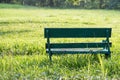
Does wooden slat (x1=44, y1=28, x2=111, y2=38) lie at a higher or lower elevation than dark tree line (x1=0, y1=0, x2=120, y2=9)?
higher

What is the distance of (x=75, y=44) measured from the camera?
8.71 m

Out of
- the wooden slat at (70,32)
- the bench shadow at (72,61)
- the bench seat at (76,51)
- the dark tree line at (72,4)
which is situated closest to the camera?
the bench shadow at (72,61)

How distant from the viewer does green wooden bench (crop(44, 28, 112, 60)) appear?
28.0 ft

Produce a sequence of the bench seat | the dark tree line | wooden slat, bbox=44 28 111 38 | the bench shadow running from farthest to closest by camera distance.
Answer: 1. the dark tree line
2. wooden slat, bbox=44 28 111 38
3. the bench seat
4. the bench shadow

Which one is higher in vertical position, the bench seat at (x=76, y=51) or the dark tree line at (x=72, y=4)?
the bench seat at (x=76, y=51)

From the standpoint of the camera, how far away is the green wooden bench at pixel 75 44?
852 cm

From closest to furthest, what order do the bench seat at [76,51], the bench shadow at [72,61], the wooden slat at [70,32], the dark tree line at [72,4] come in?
the bench shadow at [72,61]
the bench seat at [76,51]
the wooden slat at [70,32]
the dark tree line at [72,4]

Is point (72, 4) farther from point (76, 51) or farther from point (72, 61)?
point (72, 61)

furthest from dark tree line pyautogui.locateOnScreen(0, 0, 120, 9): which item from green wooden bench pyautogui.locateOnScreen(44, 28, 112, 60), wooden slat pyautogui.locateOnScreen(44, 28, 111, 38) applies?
wooden slat pyautogui.locateOnScreen(44, 28, 111, 38)

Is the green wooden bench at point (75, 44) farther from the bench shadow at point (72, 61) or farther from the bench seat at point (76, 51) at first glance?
the bench shadow at point (72, 61)

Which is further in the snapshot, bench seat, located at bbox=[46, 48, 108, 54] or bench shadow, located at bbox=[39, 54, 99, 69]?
bench seat, located at bbox=[46, 48, 108, 54]

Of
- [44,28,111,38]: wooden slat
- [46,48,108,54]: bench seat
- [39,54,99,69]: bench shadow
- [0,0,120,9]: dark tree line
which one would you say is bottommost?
[0,0,120,9]: dark tree line

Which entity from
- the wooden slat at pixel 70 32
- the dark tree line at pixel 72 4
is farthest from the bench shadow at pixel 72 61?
the dark tree line at pixel 72 4

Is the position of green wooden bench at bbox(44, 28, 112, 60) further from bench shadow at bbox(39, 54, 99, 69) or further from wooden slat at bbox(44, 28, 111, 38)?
bench shadow at bbox(39, 54, 99, 69)
